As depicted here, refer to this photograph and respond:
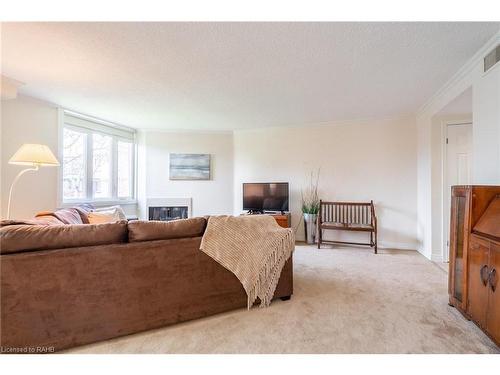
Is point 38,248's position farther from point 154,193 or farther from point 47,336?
point 154,193

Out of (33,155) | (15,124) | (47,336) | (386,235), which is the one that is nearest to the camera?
(47,336)

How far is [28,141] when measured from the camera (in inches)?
135

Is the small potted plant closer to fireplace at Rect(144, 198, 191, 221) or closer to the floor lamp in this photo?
fireplace at Rect(144, 198, 191, 221)

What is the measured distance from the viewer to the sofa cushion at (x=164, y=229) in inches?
71.9

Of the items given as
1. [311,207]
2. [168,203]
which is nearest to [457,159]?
[311,207]

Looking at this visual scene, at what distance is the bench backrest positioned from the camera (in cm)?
440

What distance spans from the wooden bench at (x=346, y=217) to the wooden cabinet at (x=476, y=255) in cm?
189

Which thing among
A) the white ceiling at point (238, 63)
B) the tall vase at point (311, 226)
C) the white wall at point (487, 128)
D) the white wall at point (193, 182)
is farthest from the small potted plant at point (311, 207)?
the white wall at point (487, 128)

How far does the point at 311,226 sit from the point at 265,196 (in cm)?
100

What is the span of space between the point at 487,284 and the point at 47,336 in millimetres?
2815

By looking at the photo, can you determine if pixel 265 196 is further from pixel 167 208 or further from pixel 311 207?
pixel 167 208

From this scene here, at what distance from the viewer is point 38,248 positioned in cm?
157
